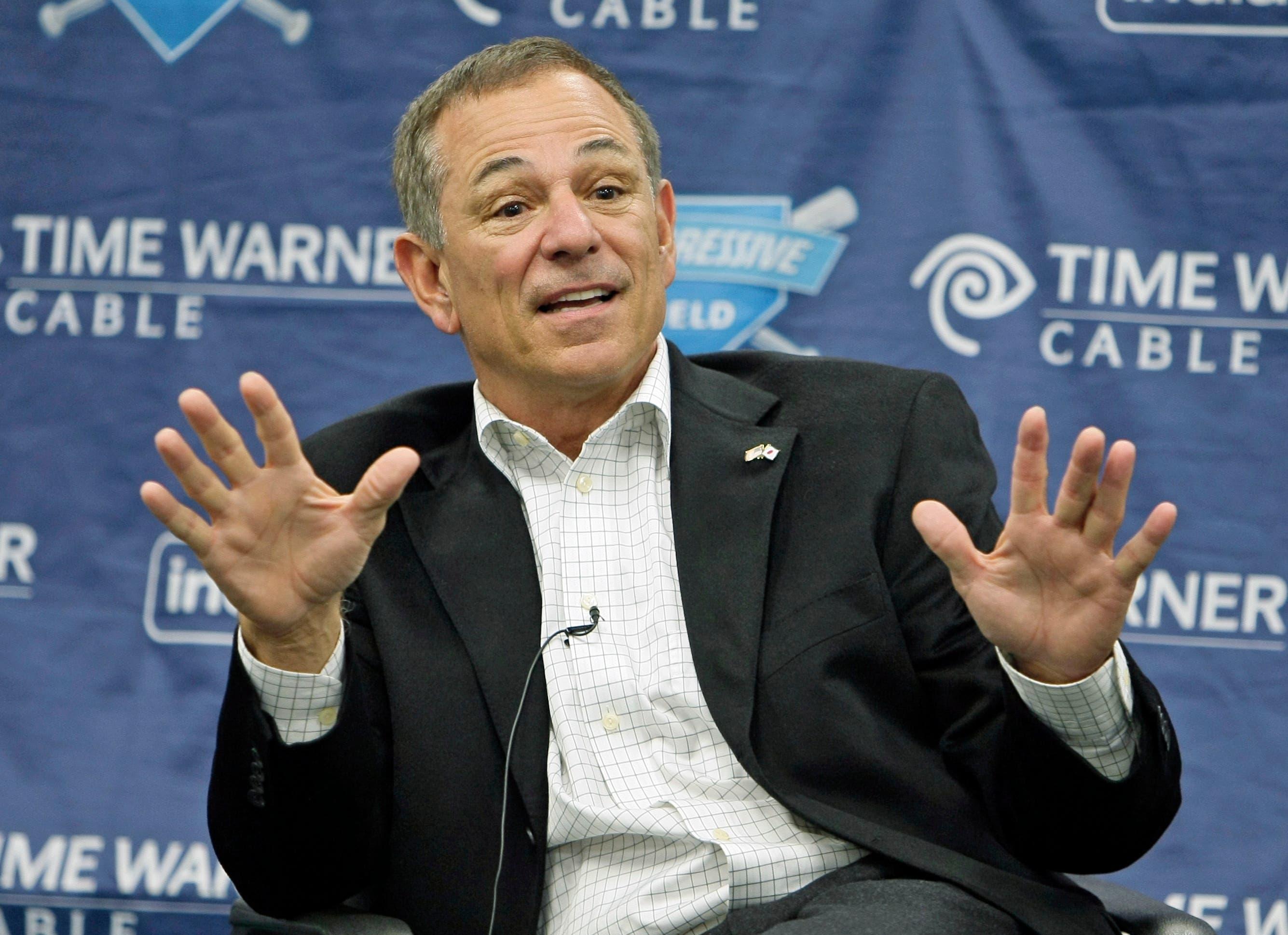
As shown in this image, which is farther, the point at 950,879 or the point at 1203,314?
the point at 1203,314

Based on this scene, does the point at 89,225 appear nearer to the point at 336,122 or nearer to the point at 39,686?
the point at 336,122

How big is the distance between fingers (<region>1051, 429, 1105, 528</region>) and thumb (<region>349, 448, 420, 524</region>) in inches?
27.8

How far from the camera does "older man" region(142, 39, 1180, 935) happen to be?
1586 millimetres

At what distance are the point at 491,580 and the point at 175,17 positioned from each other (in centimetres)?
170

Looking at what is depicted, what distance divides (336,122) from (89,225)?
57cm

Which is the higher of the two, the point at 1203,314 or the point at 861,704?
the point at 1203,314

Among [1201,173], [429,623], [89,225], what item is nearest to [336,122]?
[89,225]

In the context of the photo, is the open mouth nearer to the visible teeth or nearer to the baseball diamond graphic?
the visible teeth

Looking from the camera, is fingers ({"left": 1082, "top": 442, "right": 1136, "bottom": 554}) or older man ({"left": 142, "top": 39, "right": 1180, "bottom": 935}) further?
older man ({"left": 142, "top": 39, "right": 1180, "bottom": 935})

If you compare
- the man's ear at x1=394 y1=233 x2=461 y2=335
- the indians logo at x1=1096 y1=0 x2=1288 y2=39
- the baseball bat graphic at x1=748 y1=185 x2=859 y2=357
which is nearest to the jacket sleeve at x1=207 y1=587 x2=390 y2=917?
the man's ear at x1=394 y1=233 x2=461 y2=335

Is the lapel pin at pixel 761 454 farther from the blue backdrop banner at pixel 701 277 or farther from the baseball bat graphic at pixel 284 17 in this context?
the baseball bat graphic at pixel 284 17

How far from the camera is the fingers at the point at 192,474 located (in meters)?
1.51

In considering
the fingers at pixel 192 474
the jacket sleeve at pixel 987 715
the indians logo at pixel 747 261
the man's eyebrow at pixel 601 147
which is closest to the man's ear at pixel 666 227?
the man's eyebrow at pixel 601 147

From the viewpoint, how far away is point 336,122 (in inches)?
117
